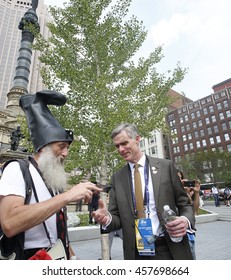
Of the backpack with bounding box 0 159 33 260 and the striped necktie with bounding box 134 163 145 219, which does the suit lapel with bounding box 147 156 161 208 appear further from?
the backpack with bounding box 0 159 33 260

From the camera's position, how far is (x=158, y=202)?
2.24 meters

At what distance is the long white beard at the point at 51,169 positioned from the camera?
1889 millimetres

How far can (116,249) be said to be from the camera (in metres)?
6.72

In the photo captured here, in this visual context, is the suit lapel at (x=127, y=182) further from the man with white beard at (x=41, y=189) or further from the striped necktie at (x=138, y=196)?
the man with white beard at (x=41, y=189)

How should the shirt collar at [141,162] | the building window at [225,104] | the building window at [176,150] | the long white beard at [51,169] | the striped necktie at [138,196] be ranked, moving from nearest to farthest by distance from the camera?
the long white beard at [51,169] < the striped necktie at [138,196] < the shirt collar at [141,162] < the building window at [225,104] < the building window at [176,150]

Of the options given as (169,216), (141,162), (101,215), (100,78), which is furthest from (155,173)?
(100,78)

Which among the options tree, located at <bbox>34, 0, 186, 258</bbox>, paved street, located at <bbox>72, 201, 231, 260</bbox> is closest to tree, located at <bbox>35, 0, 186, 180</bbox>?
tree, located at <bbox>34, 0, 186, 258</bbox>

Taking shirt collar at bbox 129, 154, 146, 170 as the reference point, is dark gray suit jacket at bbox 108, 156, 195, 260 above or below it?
below

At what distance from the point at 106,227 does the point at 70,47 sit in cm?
707

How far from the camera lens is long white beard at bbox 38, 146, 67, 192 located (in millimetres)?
1889

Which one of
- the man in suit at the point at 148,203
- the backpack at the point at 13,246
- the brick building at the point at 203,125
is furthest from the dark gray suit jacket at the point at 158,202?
the brick building at the point at 203,125

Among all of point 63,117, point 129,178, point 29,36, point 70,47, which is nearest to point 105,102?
point 63,117

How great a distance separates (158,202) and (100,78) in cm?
505

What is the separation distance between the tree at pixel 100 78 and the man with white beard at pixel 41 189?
3416 millimetres
